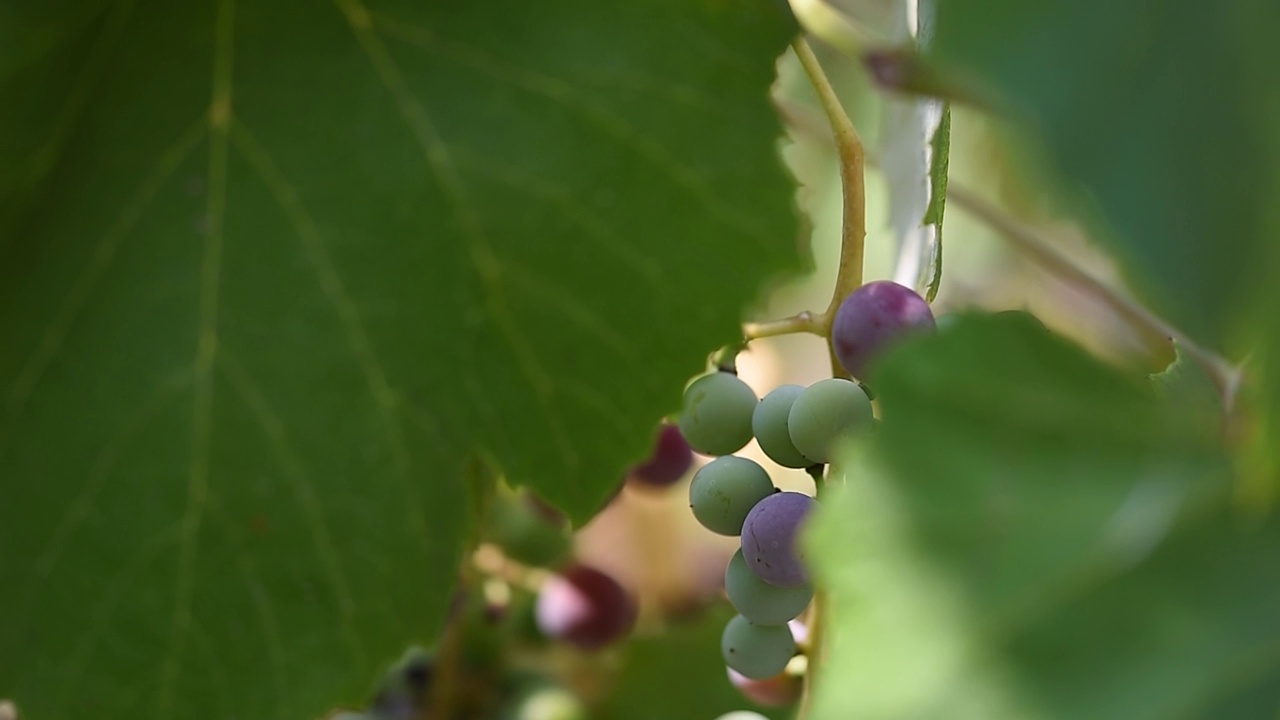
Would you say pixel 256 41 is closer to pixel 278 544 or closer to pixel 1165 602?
pixel 278 544

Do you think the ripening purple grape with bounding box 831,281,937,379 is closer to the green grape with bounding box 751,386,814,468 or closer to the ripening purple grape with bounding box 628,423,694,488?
the green grape with bounding box 751,386,814,468

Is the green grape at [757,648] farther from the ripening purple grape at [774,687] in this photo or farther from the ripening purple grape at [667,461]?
the ripening purple grape at [667,461]

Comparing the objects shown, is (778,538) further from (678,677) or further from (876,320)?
(678,677)

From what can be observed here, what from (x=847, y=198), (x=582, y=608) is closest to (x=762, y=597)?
(x=847, y=198)

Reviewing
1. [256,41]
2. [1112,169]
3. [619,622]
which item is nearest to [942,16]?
[1112,169]

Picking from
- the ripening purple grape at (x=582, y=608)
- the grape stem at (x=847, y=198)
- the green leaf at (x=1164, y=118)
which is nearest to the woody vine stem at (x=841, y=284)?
the grape stem at (x=847, y=198)

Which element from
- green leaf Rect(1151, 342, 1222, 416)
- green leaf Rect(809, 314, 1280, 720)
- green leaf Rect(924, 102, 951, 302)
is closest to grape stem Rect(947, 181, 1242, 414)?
green leaf Rect(1151, 342, 1222, 416)
